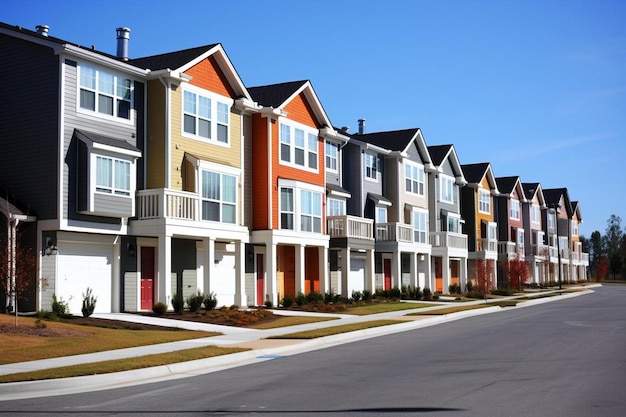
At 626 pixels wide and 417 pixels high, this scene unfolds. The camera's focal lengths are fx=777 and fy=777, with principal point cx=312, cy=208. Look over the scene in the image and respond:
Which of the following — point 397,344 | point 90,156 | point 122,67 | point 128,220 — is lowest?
point 397,344

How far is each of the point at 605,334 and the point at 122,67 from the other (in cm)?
1868

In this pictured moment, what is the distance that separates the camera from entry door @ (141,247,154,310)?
2973cm

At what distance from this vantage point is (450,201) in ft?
199

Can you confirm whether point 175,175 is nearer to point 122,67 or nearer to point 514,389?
point 122,67

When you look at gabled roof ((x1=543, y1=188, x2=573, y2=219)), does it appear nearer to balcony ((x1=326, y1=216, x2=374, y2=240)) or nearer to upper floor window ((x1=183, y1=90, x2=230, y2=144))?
balcony ((x1=326, y1=216, x2=374, y2=240))

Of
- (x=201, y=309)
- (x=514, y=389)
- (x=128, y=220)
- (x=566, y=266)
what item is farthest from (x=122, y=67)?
(x=566, y=266)

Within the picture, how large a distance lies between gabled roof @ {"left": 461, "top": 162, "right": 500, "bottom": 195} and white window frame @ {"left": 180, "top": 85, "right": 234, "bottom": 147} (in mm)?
36454

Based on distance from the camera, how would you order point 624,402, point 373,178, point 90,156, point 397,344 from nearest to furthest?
point 624,402
point 397,344
point 90,156
point 373,178

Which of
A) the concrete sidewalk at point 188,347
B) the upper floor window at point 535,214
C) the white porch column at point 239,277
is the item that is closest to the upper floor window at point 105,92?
the concrete sidewalk at point 188,347

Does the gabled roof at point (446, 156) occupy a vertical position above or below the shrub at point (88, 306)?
above

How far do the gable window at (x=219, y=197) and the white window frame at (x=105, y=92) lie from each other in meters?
4.15

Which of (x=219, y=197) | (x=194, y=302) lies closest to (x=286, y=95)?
(x=219, y=197)

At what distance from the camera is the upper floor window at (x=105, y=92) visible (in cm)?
2721

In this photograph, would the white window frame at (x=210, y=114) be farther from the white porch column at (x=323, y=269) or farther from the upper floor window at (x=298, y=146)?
the white porch column at (x=323, y=269)
